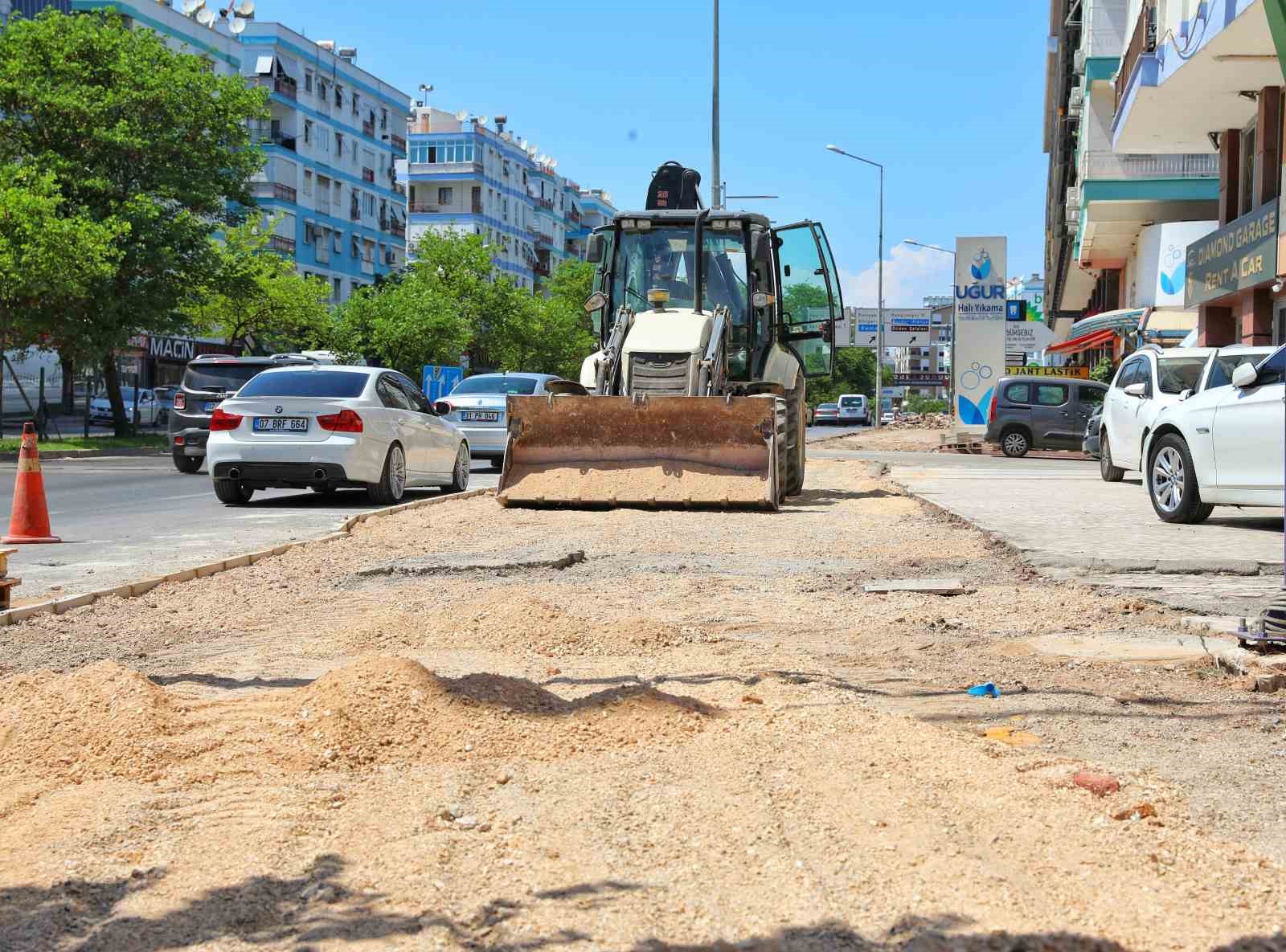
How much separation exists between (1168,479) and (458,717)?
1011cm

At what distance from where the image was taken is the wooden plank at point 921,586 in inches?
338

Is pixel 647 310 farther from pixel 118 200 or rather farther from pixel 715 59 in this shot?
pixel 118 200

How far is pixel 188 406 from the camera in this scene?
75.7 ft

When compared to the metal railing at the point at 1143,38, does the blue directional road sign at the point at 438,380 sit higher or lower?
lower

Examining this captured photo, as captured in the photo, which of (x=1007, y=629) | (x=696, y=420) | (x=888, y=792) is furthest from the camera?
(x=696, y=420)

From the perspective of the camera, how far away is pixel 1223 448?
1234cm

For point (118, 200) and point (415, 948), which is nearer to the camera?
point (415, 948)

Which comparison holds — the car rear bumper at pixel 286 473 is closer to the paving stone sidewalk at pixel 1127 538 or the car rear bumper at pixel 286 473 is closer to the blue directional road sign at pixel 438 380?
the paving stone sidewalk at pixel 1127 538

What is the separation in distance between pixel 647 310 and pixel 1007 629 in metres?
9.23

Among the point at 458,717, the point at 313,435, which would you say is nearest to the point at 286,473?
the point at 313,435

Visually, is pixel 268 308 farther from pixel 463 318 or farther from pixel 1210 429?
pixel 1210 429

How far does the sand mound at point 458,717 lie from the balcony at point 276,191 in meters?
71.1

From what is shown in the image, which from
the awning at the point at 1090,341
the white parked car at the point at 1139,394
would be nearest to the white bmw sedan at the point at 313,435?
the white parked car at the point at 1139,394

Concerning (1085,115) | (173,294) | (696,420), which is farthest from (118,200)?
(696,420)
